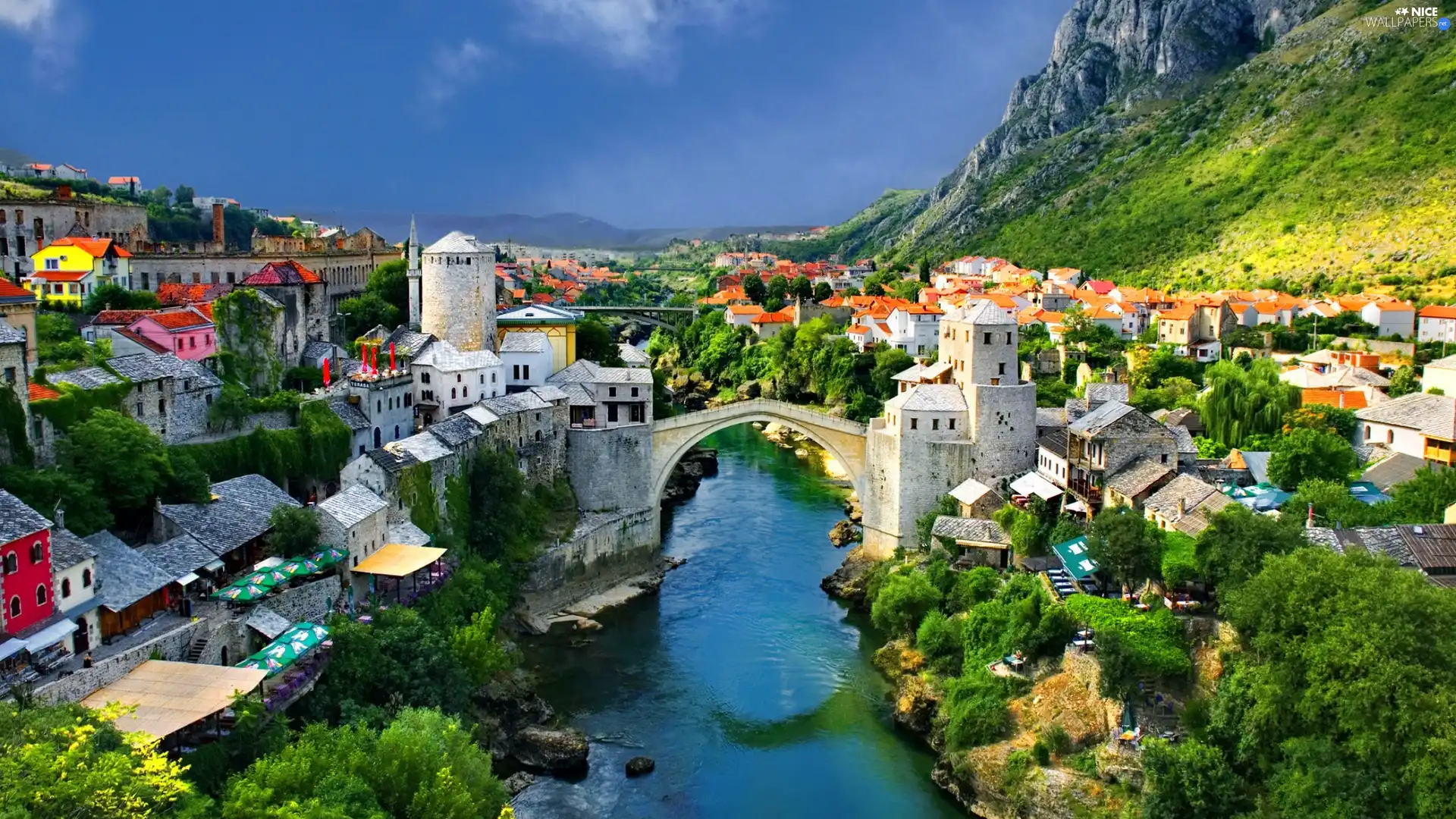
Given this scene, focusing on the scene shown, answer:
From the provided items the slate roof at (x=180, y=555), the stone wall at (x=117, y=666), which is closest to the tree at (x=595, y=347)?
the slate roof at (x=180, y=555)

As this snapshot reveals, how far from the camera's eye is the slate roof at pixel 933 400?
34750mm

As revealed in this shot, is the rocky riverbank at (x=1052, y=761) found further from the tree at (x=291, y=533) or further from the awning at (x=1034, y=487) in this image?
the tree at (x=291, y=533)

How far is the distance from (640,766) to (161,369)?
14493 millimetres

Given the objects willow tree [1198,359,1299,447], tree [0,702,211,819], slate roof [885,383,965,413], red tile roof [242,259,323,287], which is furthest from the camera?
red tile roof [242,259,323,287]

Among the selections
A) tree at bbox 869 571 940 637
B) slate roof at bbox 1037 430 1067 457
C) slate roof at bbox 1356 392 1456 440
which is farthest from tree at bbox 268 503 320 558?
slate roof at bbox 1356 392 1456 440

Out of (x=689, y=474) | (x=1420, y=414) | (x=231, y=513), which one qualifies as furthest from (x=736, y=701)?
(x=689, y=474)

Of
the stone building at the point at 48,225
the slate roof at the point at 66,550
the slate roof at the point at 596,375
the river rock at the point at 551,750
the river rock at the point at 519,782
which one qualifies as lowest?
the river rock at the point at 519,782

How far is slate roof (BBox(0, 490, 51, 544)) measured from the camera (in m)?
19.1

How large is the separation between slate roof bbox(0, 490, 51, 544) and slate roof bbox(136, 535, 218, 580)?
2.62m

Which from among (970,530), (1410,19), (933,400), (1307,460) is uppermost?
(1410,19)

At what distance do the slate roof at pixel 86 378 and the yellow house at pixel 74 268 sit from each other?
297 inches

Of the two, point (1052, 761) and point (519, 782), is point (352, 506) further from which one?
point (1052, 761)

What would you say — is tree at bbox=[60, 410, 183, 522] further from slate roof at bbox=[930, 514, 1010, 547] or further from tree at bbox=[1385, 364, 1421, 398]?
tree at bbox=[1385, 364, 1421, 398]

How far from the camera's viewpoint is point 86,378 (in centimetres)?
2589
